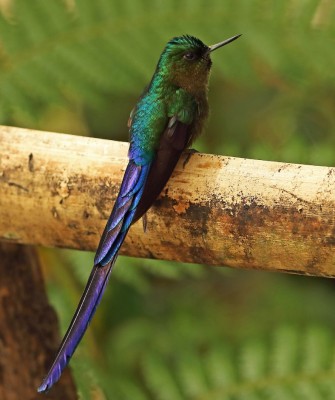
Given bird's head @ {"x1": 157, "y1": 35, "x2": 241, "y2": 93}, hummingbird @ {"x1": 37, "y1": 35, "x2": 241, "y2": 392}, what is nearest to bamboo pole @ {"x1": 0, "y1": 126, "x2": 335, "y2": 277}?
hummingbird @ {"x1": 37, "y1": 35, "x2": 241, "y2": 392}

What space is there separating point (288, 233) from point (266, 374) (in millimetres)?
861

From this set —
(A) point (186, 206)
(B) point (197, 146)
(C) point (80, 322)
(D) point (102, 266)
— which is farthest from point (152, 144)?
(B) point (197, 146)

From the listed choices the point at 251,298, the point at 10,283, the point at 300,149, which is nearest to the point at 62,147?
the point at 10,283

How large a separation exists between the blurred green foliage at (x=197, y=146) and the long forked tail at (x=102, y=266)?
0.36 m

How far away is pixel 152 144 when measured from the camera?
1793mm

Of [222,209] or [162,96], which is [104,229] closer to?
[222,209]

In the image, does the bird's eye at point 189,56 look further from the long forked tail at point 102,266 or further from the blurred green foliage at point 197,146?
the long forked tail at point 102,266

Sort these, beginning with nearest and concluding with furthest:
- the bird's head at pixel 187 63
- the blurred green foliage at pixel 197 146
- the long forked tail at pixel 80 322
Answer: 1. the long forked tail at pixel 80 322
2. the bird's head at pixel 187 63
3. the blurred green foliage at pixel 197 146

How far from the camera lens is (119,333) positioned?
112 inches

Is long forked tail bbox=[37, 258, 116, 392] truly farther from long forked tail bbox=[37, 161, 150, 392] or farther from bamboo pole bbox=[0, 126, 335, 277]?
bamboo pole bbox=[0, 126, 335, 277]

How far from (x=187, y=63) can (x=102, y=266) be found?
2.25ft

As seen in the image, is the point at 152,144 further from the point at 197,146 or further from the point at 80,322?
the point at 197,146

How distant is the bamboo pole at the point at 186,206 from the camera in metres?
1.55

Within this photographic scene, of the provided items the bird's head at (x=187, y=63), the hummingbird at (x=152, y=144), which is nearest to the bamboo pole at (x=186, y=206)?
the hummingbird at (x=152, y=144)
